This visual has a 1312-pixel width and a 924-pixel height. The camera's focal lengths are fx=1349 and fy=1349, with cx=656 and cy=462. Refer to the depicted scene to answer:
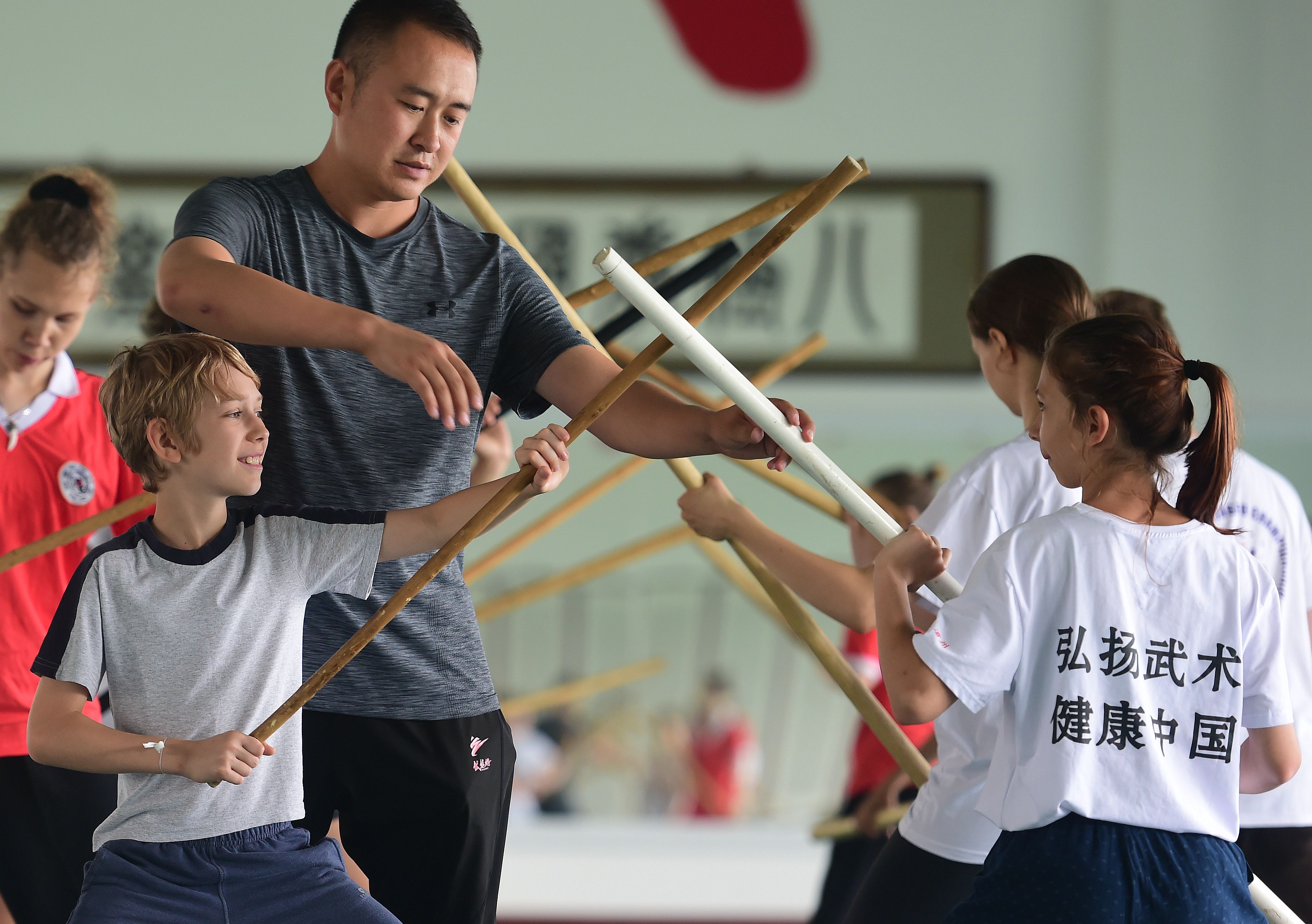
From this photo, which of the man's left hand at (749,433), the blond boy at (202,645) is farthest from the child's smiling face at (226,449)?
the man's left hand at (749,433)

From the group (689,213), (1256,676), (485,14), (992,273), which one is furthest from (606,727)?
(1256,676)

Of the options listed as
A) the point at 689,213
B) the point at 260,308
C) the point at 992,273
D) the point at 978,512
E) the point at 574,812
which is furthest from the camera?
the point at 574,812

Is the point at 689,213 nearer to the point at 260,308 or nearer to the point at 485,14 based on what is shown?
the point at 485,14

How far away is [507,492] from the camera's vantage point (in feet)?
4.13

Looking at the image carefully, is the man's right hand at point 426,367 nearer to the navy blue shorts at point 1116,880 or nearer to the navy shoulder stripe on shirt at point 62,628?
the navy shoulder stripe on shirt at point 62,628

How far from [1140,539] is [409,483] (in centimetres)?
71

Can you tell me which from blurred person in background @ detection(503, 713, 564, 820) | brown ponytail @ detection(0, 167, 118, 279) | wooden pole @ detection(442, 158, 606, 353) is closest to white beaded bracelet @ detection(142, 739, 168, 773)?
wooden pole @ detection(442, 158, 606, 353)

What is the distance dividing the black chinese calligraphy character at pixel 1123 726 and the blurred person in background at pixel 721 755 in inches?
132

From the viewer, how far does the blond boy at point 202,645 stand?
121 cm

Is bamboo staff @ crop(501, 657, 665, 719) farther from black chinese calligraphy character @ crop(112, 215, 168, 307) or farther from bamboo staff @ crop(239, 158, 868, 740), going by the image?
black chinese calligraphy character @ crop(112, 215, 168, 307)

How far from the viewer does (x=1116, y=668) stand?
121 cm

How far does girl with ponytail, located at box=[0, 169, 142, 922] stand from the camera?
5.71 feet

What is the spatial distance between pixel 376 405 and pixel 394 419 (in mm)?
23

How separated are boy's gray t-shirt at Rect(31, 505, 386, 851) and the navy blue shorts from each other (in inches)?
26.5
